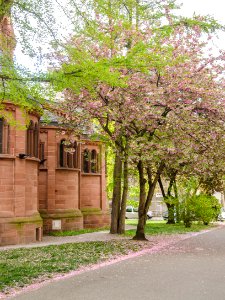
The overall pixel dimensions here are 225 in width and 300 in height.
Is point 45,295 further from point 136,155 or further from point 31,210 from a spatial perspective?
point 31,210

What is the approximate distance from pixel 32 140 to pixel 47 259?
8.49 metres

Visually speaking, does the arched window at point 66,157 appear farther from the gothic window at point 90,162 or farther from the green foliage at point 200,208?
the green foliage at point 200,208

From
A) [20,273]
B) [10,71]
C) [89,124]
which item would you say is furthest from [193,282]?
[89,124]

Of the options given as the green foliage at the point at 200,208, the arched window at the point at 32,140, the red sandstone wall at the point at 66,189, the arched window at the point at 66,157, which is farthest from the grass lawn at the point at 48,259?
the green foliage at the point at 200,208

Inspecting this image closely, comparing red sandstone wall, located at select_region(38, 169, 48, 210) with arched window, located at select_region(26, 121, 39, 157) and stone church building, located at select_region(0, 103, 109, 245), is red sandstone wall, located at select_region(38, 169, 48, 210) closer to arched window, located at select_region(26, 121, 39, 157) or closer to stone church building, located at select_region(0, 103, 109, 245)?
stone church building, located at select_region(0, 103, 109, 245)

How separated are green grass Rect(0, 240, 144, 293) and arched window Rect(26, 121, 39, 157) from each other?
530 cm

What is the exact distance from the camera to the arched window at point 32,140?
19.9 meters

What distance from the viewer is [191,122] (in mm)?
17016

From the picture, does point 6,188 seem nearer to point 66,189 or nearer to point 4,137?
point 4,137

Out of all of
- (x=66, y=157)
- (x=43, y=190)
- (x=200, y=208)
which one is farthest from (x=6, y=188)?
(x=200, y=208)

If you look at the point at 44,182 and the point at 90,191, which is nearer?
the point at 44,182

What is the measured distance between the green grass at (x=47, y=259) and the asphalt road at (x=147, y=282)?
2.62 ft

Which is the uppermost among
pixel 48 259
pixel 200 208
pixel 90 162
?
pixel 90 162

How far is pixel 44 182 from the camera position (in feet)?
82.4
